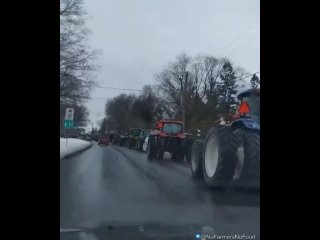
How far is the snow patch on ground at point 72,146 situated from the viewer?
7881 millimetres

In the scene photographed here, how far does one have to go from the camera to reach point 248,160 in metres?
8.09

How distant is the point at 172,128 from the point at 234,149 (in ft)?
3.83

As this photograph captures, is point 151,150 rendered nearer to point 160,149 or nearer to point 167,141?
point 160,149

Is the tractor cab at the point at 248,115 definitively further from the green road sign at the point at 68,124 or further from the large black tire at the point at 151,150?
the green road sign at the point at 68,124

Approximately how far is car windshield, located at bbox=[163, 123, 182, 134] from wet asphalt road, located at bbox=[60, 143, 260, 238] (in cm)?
49

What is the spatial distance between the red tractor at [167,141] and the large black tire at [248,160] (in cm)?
92

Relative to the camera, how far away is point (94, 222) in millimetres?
6797

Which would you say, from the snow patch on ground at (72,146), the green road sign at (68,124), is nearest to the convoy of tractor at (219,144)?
the snow patch on ground at (72,146)

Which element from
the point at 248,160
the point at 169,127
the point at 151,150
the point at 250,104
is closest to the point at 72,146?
the point at 151,150

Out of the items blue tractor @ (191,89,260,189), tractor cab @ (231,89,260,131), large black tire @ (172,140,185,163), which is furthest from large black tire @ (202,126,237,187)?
large black tire @ (172,140,185,163)
